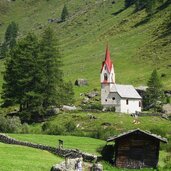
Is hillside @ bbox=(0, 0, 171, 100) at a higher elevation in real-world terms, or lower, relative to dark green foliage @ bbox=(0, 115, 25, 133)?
higher

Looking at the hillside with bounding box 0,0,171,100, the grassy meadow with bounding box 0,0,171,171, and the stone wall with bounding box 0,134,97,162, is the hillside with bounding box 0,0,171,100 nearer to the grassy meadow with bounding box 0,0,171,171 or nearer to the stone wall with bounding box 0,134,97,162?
the grassy meadow with bounding box 0,0,171,171

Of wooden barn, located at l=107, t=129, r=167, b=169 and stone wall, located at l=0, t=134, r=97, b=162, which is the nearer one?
stone wall, located at l=0, t=134, r=97, b=162

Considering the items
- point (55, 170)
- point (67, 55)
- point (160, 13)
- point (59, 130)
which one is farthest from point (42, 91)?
point (160, 13)

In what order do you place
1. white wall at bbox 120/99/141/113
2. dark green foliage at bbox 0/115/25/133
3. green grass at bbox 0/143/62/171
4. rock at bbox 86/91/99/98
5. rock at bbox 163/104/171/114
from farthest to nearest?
rock at bbox 86/91/99/98 < white wall at bbox 120/99/141/113 < rock at bbox 163/104/171/114 < dark green foliage at bbox 0/115/25/133 < green grass at bbox 0/143/62/171

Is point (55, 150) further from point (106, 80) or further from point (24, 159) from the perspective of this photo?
point (106, 80)

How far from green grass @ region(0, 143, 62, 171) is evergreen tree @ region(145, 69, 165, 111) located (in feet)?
165

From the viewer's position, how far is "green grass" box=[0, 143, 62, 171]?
34747 millimetres

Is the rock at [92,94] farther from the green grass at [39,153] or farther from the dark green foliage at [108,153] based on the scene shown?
the dark green foliage at [108,153]

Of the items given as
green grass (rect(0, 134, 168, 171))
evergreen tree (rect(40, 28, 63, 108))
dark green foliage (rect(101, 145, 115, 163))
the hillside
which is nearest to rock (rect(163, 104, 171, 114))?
the hillside

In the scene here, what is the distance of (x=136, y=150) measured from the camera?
47.9 metres

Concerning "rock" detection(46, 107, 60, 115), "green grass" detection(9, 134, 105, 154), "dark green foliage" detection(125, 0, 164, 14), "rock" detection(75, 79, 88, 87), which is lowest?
"green grass" detection(9, 134, 105, 154)

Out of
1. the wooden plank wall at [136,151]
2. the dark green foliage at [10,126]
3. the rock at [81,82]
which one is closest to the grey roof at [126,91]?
the rock at [81,82]

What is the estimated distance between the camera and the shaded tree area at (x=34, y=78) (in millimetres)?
81981

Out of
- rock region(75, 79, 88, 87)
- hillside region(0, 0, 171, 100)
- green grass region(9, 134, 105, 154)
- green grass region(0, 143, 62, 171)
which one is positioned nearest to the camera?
green grass region(0, 143, 62, 171)
